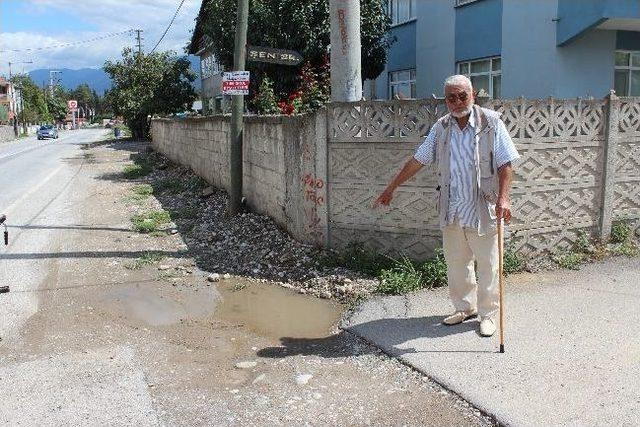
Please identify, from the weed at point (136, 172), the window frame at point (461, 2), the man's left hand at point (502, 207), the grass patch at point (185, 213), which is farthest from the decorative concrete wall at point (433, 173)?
the weed at point (136, 172)

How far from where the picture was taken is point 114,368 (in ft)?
14.6

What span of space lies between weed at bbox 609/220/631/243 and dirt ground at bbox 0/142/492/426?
11.5ft

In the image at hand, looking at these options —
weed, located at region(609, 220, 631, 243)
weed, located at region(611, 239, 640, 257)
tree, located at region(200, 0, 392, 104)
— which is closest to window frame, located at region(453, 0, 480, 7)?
tree, located at region(200, 0, 392, 104)

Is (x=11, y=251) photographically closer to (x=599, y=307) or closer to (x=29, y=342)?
(x=29, y=342)

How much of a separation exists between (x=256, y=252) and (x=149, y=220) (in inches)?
130

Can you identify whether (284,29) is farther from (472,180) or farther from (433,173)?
(472,180)

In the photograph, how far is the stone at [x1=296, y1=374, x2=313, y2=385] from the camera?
4199mm

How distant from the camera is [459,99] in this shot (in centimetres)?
452

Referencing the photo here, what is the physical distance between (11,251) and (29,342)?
3743 millimetres

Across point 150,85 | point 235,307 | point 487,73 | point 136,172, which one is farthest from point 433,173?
point 150,85

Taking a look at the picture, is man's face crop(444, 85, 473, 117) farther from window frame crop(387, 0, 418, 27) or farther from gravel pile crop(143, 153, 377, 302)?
window frame crop(387, 0, 418, 27)

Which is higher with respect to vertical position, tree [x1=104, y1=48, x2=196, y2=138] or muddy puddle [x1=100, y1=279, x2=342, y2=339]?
tree [x1=104, y1=48, x2=196, y2=138]

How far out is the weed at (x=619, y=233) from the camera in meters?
7.04

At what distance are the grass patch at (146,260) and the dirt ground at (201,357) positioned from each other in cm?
7
